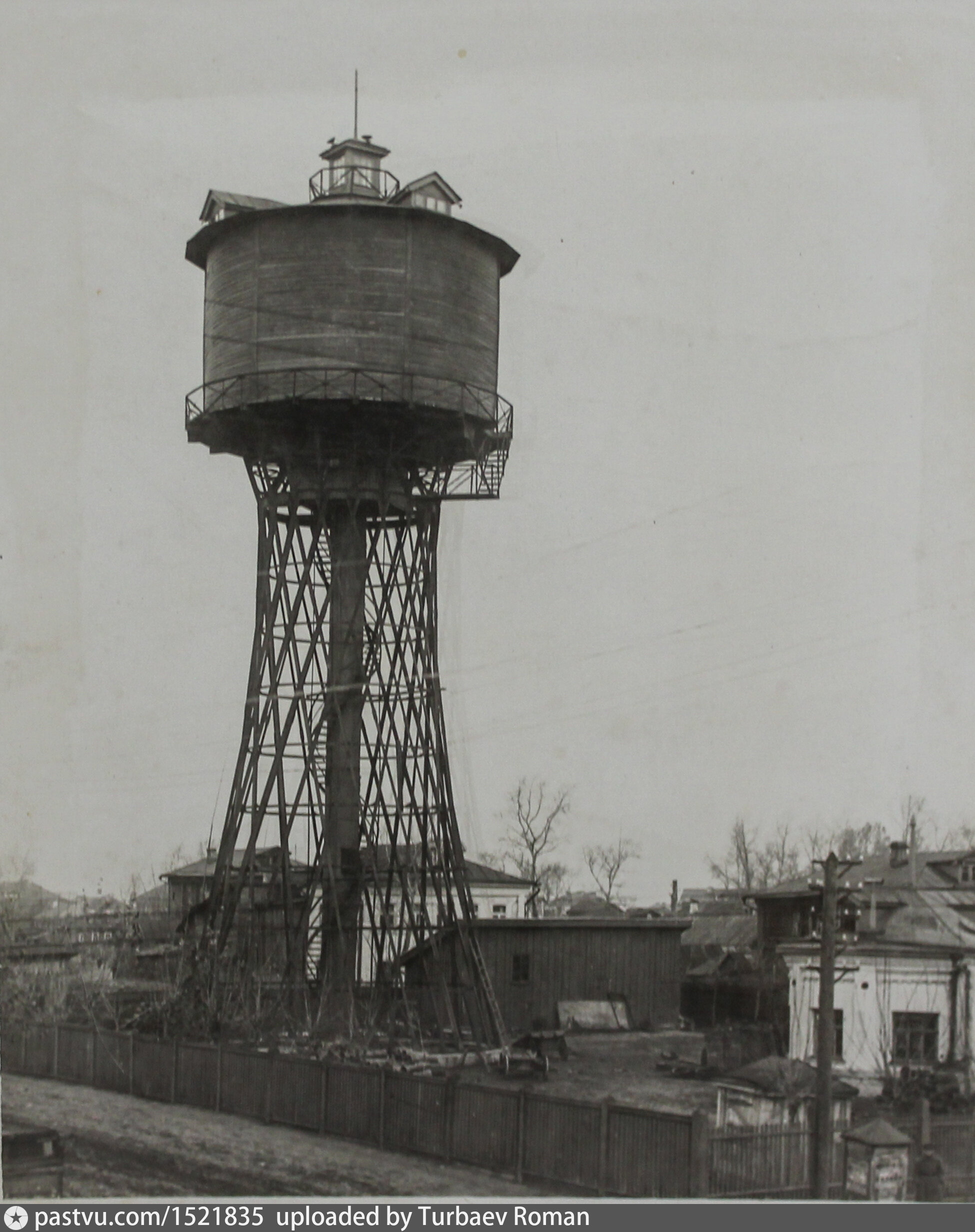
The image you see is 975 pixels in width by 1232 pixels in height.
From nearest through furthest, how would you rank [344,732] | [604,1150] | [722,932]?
[604,1150] → [344,732] → [722,932]

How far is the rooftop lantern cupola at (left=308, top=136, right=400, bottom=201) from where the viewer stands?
2506 cm

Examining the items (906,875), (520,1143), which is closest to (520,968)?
(906,875)

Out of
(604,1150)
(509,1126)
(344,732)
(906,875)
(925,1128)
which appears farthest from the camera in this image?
(906,875)

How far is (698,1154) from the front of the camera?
15766 millimetres

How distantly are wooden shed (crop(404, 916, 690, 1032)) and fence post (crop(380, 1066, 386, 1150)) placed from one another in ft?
49.7

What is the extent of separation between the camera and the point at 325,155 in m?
24.7

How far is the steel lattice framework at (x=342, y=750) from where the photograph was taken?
2645cm

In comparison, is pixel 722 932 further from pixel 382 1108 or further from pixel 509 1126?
pixel 509 1126

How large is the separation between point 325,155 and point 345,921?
1302cm

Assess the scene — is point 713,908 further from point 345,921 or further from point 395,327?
point 395,327

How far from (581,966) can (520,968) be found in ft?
5.25

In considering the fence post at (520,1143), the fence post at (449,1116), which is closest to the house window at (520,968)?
the fence post at (449,1116)

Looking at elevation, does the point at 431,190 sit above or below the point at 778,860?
above

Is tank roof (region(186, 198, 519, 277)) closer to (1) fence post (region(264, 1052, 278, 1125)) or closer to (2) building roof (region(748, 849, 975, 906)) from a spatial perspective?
(1) fence post (region(264, 1052, 278, 1125))
